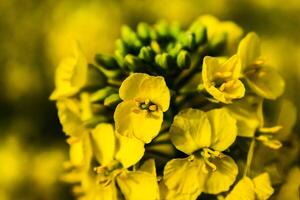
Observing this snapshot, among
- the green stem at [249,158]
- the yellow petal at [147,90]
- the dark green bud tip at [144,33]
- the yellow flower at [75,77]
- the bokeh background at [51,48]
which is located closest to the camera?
the yellow petal at [147,90]

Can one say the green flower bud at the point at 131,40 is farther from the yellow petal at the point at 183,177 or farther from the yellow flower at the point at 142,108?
the yellow petal at the point at 183,177

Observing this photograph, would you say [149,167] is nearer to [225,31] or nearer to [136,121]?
[136,121]

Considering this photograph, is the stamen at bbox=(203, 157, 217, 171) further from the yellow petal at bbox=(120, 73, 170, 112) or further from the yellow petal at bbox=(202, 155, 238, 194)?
the yellow petal at bbox=(120, 73, 170, 112)

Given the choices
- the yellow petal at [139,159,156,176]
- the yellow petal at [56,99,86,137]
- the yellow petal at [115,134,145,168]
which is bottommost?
the yellow petal at [139,159,156,176]

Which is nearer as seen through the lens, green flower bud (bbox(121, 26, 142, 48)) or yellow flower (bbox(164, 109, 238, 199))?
yellow flower (bbox(164, 109, 238, 199))

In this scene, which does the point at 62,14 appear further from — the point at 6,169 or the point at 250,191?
the point at 250,191

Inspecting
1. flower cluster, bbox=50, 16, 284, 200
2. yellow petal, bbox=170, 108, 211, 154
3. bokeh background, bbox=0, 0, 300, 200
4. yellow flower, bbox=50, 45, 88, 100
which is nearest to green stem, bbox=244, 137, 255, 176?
flower cluster, bbox=50, 16, 284, 200

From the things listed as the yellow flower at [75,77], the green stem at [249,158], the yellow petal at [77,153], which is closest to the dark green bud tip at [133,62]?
the yellow flower at [75,77]
